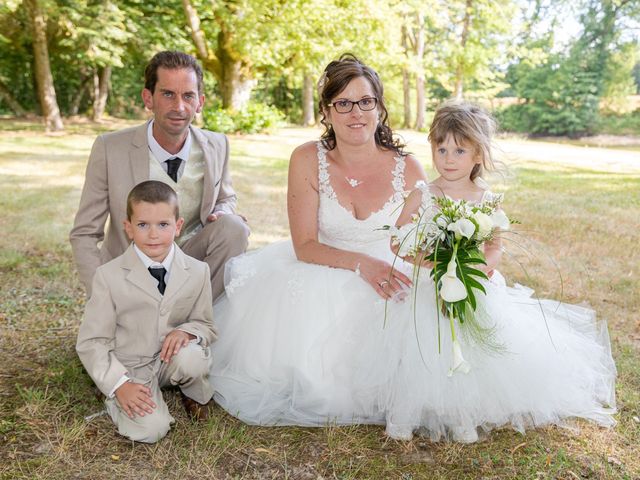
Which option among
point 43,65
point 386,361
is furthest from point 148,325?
point 43,65

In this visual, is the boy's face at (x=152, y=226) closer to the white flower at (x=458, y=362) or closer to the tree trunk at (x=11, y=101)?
the white flower at (x=458, y=362)

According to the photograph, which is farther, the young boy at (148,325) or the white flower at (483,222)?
the young boy at (148,325)

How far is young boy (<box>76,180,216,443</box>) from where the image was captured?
267 cm

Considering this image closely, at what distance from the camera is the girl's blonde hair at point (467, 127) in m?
2.92

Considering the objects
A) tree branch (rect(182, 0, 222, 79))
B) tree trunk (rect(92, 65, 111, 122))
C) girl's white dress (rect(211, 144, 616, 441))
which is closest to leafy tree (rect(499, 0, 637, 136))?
tree branch (rect(182, 0, 222, 79))

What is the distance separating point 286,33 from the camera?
50.8ft

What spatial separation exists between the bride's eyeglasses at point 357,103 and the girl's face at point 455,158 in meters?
0.41

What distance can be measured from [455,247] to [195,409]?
4.88ft

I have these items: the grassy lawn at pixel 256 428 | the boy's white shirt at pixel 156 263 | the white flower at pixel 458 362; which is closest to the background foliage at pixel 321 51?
the grassy lawn at pixel 256 428

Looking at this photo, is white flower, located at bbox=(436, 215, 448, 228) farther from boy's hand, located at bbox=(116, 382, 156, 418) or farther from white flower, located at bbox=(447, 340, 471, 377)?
boy's hand, located at bbox=(116, 382, 156, 418)

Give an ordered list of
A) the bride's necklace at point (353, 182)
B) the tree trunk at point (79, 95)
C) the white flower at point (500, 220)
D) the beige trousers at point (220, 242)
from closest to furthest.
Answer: the white flower at point (500, 220), the bride's necklace at point (353, 182), the beige trousers at point (220, 242), the tree trunk at point (79, 95)

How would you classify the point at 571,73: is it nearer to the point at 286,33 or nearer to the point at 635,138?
the point at 635,138

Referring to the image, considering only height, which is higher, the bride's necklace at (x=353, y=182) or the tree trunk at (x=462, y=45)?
the tree trunk at (x=462, y=45)

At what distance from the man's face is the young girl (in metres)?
1.34
